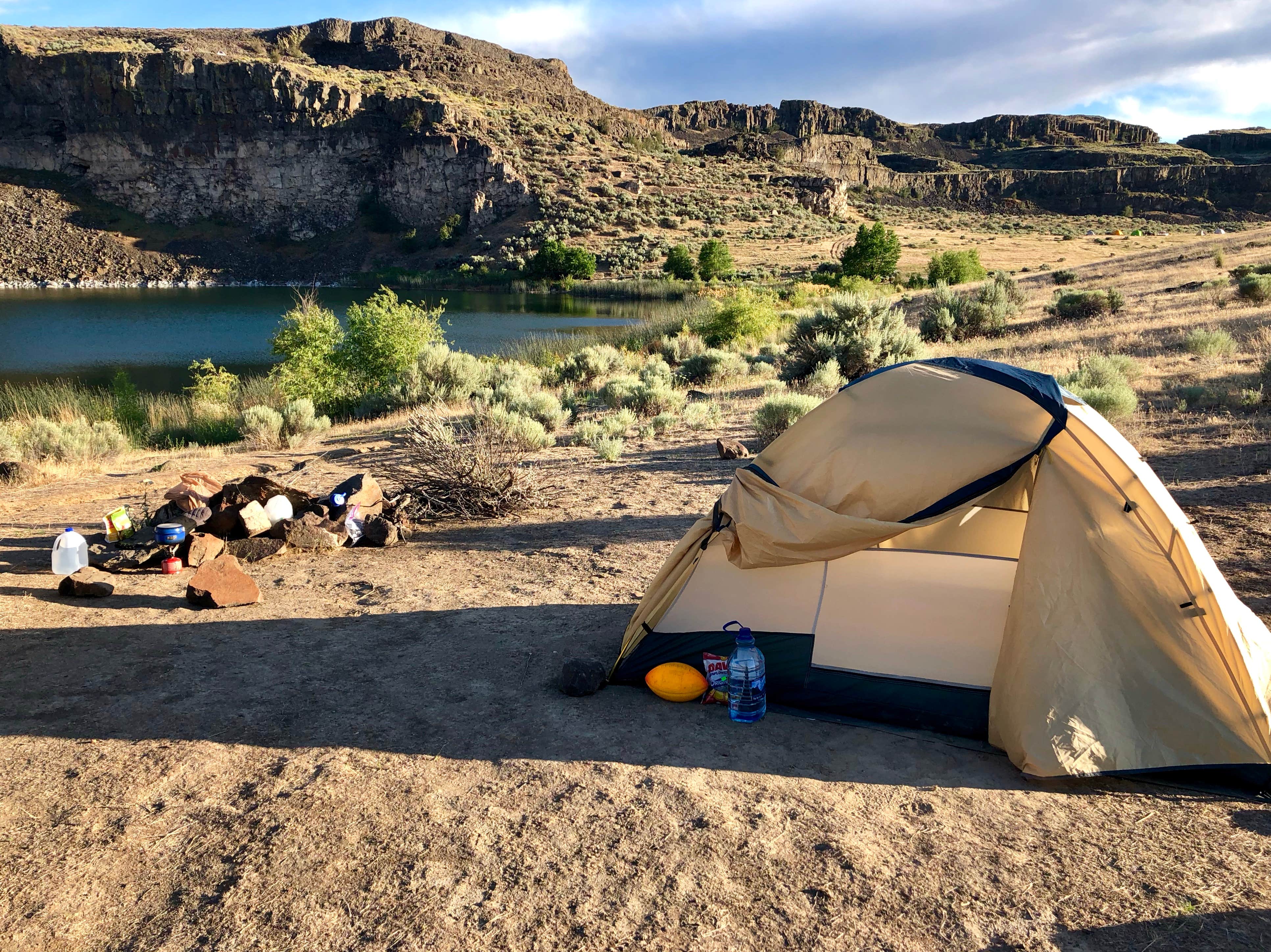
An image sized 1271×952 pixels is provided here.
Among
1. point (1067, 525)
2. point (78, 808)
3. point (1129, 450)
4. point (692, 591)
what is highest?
point (1129, 450)

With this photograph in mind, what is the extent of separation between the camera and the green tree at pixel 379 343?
16.6 metres

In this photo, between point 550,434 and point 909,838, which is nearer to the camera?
point 909,838

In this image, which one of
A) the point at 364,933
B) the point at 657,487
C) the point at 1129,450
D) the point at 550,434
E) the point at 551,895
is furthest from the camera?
the point at 550,434

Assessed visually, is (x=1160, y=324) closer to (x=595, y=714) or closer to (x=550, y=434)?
(x=550, y=434)

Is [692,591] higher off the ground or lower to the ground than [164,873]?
higher

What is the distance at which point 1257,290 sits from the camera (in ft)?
52.2

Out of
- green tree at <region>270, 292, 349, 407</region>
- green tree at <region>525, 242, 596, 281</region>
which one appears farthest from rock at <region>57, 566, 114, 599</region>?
green tree at <region>525, 242, 596, 281</region>

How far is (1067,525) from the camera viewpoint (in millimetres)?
3826

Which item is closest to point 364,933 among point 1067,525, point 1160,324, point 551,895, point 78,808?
point 551,895

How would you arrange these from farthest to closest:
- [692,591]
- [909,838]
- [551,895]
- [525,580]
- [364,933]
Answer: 1. [525,580]
2. [692,591]
3. [909,838]
4. [551,895]
5. [364,933]

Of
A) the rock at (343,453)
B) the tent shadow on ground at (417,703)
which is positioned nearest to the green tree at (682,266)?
the rock at (343,453)

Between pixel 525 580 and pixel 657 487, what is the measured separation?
9.26 ft

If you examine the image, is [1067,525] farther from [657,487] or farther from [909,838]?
[657,487]

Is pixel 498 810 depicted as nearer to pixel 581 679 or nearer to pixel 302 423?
pixel 581 679
